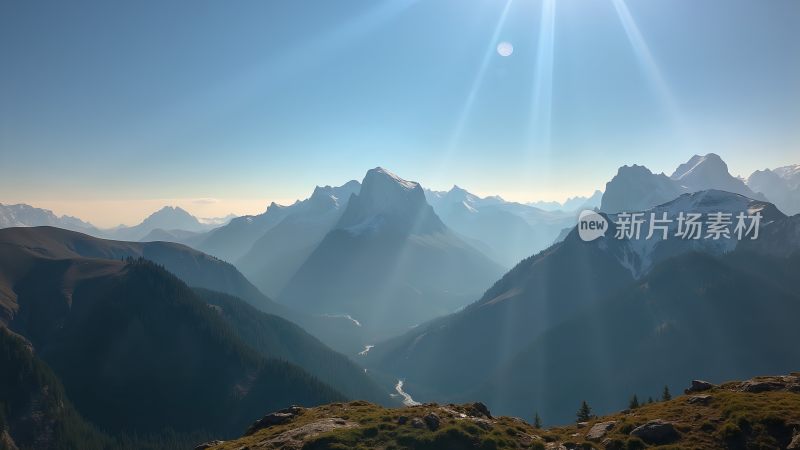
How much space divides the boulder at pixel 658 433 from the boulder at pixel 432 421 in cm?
1991

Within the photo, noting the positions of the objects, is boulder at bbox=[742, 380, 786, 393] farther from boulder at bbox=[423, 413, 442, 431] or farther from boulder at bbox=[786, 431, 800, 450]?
boulder at bbox=[423, 413, 442, 431]

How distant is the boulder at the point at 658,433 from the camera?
134 feet

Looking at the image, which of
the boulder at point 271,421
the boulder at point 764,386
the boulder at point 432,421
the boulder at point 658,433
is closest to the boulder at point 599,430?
the boulder at point 658,433

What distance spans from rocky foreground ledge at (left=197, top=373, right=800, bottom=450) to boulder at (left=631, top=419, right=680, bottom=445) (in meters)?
0.08

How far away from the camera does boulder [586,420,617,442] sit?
149ft

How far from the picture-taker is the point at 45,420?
16100 centimetres

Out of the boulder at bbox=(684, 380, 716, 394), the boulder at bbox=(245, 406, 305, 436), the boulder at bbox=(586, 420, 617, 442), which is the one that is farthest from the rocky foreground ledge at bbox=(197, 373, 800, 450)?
the boulder at bbox=(245, 406, 305, 436)

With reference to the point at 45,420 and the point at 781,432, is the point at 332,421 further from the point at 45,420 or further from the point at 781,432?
the point at 45,420

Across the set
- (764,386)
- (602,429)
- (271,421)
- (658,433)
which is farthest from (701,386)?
Result: (271,421)

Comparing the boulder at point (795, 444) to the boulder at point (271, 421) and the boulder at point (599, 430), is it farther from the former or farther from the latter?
the boulder at point (271, 421)

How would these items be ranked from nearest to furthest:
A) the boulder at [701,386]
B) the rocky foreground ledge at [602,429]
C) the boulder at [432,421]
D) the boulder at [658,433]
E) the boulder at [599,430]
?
1. the rocky foreground ledge at [602,429]
2. the boulder at [658,433]
3. the boulder at [599,430]
4. the boulder at [432,421]
5. the boulder at [701,386]

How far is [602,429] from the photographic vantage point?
46.7 metres

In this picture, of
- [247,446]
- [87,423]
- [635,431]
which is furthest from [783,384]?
[87,423]

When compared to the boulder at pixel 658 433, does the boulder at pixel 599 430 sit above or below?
below
